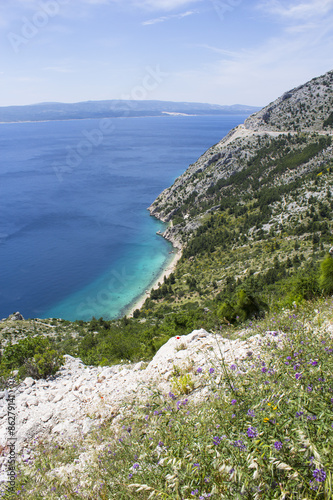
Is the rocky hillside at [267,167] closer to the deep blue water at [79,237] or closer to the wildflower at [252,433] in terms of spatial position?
the deep blue water at [79,237]

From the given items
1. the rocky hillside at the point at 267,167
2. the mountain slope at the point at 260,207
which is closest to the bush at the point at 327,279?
the mountain slope at the point at 260,207

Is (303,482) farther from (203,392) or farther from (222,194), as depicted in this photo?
(222,194)

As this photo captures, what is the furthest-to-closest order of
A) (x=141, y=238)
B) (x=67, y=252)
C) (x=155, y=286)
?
1. (x=141, y=238)
2. (x=67, y=252)
3. (x=155, y=286)

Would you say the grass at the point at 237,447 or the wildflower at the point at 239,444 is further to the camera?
the wildflower at the point at 239,444

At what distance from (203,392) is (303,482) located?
3.18m

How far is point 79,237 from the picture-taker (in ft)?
234

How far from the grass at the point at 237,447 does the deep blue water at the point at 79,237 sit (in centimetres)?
3906

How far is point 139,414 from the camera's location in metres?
4.78

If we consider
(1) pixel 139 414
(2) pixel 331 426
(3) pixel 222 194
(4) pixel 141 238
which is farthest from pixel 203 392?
(3) pixel 222 194

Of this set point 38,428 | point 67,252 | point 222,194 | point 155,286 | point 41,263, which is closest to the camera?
point 38,428

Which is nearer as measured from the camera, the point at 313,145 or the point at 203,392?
the point at 203,392

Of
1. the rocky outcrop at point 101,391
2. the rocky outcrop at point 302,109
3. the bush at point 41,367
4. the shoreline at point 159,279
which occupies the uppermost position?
the rocky outcrop at point 302,109

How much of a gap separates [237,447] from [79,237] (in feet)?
236

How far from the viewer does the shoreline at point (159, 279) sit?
43.2 meters
